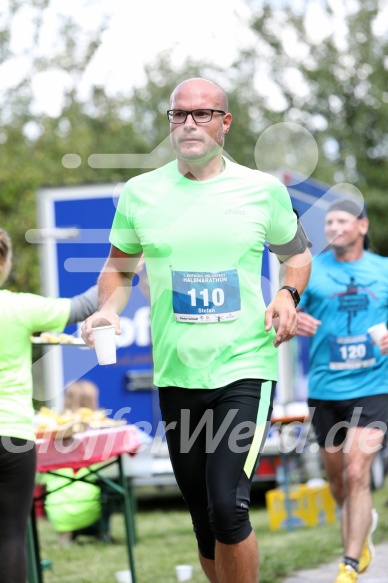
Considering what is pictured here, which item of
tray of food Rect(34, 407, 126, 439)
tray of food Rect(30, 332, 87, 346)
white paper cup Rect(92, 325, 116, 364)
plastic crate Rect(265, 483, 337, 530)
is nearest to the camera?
white paper cup Rect(92, 325, 116, 364)

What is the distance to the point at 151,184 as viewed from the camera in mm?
4398

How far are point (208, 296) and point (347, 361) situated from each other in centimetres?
236

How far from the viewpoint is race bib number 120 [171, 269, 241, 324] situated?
420cm

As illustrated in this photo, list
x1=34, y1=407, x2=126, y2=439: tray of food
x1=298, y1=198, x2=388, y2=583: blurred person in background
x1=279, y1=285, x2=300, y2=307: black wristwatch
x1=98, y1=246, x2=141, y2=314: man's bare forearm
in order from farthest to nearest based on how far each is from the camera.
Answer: x1=298, y1=198, x2=388, y2=583: blurred person in background
x1=34, y1=407, x2=126, y2=439: tray of food
x1=98, y1=246, x2=141, y2=314: man's bare forearm
x1=279, y1=285, x2=300, y2=307: black wristwatch

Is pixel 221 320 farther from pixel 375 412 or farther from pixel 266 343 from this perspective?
pixel 375 412

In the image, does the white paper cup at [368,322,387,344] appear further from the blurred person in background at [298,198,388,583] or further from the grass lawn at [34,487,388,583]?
the grass lawn at [34,487,388,583]

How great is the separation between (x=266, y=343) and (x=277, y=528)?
5448mm

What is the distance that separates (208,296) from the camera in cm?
420

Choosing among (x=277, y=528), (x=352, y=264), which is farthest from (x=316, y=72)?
(x=352, y=264)

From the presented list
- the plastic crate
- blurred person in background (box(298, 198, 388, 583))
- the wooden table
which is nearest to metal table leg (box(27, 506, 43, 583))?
the wooden table

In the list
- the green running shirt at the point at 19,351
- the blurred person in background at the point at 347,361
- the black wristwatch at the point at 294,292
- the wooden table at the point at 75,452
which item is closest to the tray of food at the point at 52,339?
the green running shirt at the point at 19,351

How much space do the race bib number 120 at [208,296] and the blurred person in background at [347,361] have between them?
2077 mm

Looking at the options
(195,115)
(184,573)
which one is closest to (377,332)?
(184,573)

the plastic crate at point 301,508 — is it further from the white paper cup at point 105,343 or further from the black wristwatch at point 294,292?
the white paper cup at point 105,343
